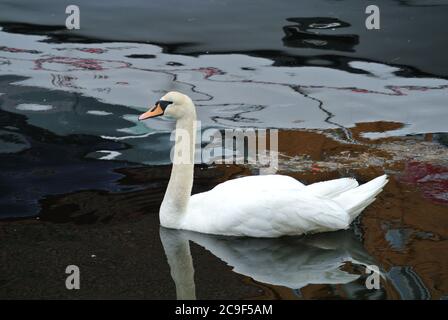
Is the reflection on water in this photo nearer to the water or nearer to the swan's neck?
the water

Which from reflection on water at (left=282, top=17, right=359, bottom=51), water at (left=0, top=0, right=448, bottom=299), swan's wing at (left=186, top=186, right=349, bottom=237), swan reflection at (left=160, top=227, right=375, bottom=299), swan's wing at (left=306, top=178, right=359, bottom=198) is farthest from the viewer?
reflection on water at (left=282, top=17, right=359, bottom=51)

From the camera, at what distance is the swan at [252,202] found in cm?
697

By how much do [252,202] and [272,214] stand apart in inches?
6.6

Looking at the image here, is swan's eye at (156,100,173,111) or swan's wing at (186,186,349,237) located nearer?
swan's wing at (186,186,349,237)

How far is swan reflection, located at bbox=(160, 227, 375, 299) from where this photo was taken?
6.32 m

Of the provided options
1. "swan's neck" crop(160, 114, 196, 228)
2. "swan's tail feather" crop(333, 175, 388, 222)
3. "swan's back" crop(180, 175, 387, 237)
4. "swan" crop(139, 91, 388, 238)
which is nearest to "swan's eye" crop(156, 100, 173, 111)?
"swan" crop(139, 91, 388, 238)

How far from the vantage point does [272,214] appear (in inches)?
273

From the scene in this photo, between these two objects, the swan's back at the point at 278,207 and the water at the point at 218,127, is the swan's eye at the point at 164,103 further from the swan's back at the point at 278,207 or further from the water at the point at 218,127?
the water at the point at 218,127

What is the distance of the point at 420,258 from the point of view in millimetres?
6590

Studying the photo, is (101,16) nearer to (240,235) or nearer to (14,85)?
(14,85)
